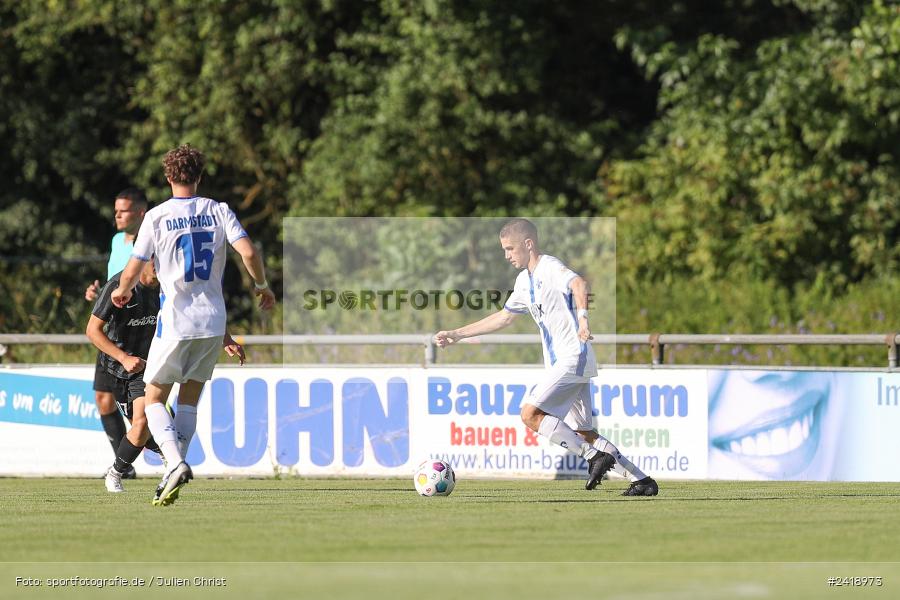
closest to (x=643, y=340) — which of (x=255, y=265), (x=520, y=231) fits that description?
(x=520, y=231)

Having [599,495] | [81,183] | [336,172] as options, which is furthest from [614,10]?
[599,495]

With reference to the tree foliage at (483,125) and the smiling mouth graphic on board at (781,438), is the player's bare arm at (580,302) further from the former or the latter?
the tree foliage at (483,125)

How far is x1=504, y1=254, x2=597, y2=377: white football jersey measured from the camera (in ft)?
34.8

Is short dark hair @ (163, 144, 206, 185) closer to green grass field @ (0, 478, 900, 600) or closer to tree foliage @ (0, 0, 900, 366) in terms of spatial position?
green grass field @ (0, 478, 900, 600)

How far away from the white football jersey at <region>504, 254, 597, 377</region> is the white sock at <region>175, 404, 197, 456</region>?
98.3 inches

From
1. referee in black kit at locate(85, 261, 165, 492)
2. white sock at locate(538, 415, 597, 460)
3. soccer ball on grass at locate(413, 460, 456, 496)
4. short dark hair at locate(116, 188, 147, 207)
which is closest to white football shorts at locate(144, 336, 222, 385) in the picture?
referee in black kit at locate(85, 261, 165, 492)

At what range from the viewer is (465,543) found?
7.70 metres

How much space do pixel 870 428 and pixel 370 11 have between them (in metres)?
15.7

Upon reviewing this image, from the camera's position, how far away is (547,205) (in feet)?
84.2

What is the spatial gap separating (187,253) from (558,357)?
2791mm

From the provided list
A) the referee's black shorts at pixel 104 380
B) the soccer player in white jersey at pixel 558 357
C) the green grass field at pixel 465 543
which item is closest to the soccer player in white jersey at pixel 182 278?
the green grass field at pixel 465 543

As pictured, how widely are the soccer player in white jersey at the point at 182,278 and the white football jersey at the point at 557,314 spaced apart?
6.67ft

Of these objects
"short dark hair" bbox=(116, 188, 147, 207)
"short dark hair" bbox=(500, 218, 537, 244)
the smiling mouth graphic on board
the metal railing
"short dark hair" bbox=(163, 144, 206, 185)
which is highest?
"short dark hair" bbox=(163, 144, 206, 185)
